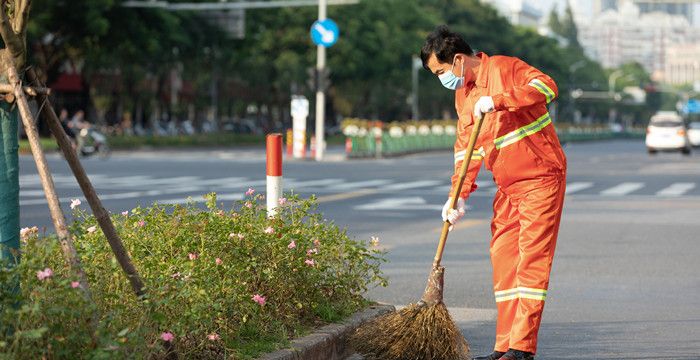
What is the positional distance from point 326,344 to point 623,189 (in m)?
21.5

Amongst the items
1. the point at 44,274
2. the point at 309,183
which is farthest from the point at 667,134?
the point at 44,274

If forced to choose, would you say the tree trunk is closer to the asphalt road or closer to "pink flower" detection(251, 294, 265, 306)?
"pink flower" detection(251, 294, 265, 306)

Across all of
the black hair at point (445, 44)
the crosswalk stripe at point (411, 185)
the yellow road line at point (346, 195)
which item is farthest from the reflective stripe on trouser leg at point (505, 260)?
the crosswalk stripe at point (411, 185)

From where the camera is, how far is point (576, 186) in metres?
29.1

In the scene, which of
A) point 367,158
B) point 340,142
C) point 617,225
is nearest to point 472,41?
point 340,142

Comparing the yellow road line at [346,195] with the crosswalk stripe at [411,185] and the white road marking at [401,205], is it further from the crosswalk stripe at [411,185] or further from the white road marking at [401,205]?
the crosswalk stripe at [411,185]

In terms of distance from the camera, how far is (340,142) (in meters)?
79.4

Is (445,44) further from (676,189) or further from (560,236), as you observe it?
(676,189)

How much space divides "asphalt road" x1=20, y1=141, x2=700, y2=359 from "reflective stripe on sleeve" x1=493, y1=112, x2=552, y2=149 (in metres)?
1.42

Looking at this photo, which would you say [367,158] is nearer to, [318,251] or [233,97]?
[318,251]

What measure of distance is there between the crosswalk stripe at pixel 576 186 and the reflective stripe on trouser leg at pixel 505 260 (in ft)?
64.4

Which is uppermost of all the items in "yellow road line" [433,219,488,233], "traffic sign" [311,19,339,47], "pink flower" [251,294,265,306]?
"traffic sign" [311,19,339,47]

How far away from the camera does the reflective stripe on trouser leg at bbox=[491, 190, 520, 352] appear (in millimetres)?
7242

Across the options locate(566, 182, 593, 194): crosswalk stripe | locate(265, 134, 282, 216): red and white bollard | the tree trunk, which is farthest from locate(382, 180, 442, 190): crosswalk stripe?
the tree trunk
